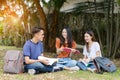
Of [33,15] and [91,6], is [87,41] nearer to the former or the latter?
[91,6]

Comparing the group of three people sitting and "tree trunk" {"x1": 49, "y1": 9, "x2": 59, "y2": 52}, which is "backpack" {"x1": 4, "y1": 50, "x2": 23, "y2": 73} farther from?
"tree trunk" {"x1": 49, "y1": 9, "x2": 59, "y2": 52}

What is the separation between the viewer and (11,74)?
811 cm

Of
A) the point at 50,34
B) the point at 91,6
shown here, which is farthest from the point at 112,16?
the point at 50,34

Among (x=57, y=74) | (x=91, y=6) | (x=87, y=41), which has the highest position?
(x=91, y=6)

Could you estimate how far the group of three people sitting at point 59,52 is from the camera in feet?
26.9

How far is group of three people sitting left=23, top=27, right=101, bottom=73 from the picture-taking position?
819 cm

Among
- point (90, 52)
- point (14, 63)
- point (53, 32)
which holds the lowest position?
point (14, 63)

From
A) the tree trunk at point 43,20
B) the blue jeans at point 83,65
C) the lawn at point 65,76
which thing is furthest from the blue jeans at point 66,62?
the tree trunk at point 43,20

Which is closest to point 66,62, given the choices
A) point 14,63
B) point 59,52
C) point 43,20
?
point 59,52

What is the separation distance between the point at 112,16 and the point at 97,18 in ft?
6.96

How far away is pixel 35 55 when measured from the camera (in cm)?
834

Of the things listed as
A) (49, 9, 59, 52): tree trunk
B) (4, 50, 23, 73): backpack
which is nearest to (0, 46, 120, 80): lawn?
(4, 50, 23, 73): backpack

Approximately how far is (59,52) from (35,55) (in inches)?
35.3

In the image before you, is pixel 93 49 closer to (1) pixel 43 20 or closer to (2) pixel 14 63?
(2) pixel 14 63
